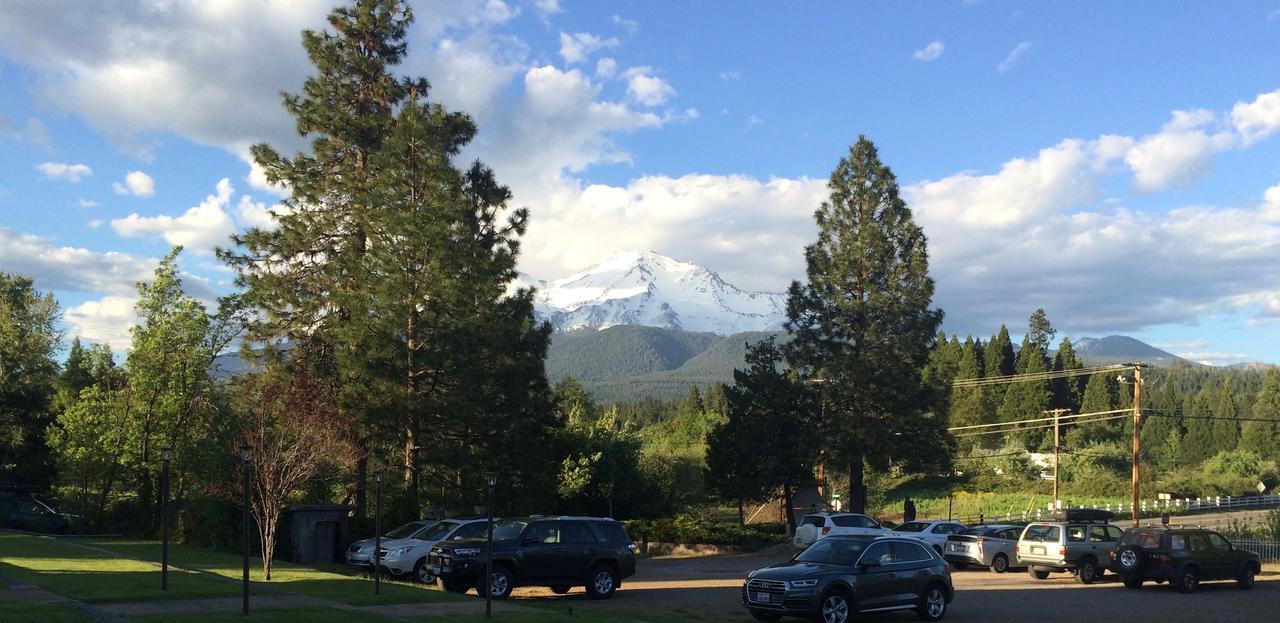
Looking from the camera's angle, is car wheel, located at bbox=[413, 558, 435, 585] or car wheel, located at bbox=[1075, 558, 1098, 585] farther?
car wheel, located at bbox=[1075, 558, 1098, 585]

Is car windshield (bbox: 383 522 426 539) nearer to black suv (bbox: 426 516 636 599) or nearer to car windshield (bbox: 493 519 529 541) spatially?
black suv (bbox: 426 516 636 599)

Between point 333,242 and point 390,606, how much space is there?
74.5 ft

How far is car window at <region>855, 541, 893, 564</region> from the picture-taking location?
56.3 ft

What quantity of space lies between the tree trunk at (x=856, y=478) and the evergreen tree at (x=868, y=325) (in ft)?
0.16

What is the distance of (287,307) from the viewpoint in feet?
122

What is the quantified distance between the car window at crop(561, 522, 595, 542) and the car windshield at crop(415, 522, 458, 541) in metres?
5.10

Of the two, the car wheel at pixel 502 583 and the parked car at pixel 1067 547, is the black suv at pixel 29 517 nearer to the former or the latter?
the car wheel at pixel 502 583

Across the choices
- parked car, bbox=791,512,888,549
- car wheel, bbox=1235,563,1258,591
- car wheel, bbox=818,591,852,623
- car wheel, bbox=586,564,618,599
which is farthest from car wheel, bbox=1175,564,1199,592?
car wheel, bbox=586,564,618,599

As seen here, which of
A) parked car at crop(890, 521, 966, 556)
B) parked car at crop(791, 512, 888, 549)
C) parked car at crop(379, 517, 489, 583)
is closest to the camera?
parked car at crop(379, 517, 489, 583)

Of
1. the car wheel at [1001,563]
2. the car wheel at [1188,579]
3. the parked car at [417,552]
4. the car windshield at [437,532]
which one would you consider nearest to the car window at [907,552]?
the car wheel at [1188,579]

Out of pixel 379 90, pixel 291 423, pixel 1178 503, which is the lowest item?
pixel 1178 503

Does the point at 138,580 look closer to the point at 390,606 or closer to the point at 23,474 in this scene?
the point at 390,606

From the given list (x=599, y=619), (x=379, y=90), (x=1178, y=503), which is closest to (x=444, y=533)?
(x=599, y=619)

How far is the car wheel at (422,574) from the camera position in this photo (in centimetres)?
2330
